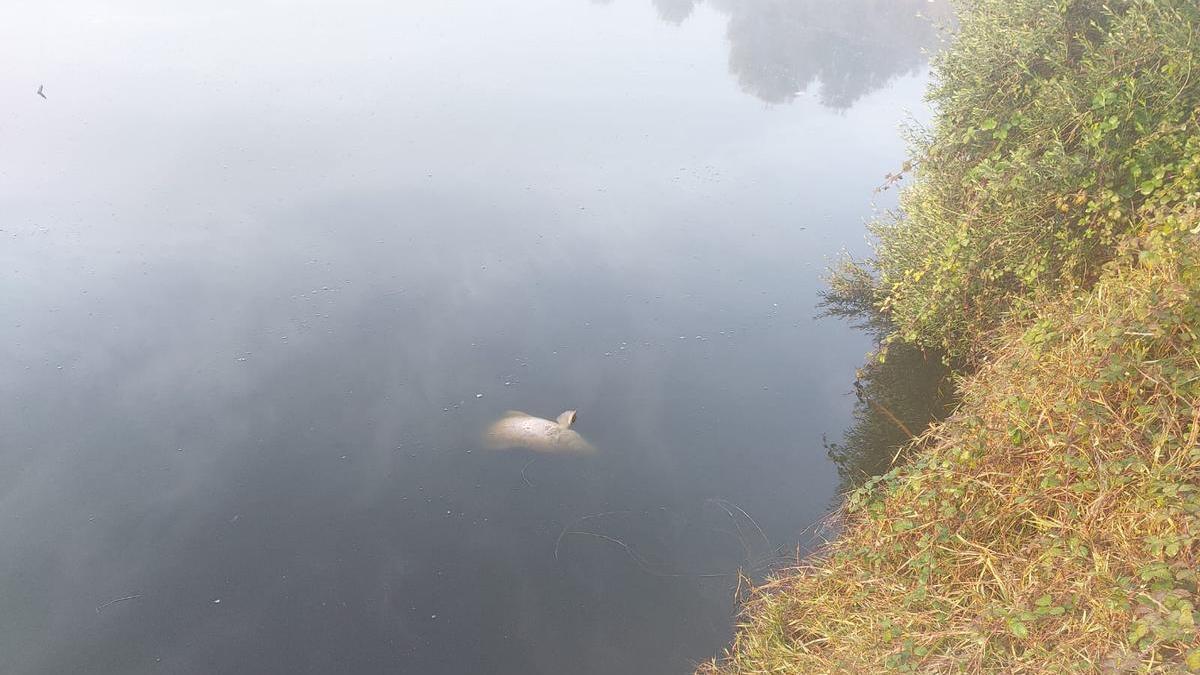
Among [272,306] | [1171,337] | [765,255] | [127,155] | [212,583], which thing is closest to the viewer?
[1171,337]

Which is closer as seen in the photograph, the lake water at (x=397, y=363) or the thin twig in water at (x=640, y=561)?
the lake water at (x=397, y=363)

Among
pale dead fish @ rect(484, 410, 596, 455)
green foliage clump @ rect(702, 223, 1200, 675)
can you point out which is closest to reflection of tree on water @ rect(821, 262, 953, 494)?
green foliage clump @ rect(702, 223, 1200, 675)

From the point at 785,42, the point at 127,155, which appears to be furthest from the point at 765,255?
the point at 785,42

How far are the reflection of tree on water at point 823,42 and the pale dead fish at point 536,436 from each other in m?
23.4

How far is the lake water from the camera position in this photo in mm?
10078

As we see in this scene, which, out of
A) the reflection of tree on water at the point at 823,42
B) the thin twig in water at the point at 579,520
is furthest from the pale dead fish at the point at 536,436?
the reflection of tree on water at the point at 823,42

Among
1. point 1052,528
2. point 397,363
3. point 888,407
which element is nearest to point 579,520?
point 397,363

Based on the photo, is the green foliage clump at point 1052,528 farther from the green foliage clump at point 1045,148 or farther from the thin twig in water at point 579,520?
the thin twig in water at point 579,520

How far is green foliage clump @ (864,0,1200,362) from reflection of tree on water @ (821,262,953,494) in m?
1.18

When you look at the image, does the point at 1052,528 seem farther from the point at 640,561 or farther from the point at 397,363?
the point at 397,363

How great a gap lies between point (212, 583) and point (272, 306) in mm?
7045

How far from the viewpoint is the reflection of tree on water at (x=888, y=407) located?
12555 millimetres

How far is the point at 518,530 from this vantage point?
37.0ft

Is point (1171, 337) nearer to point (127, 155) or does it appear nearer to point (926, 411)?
point (926, 411)
